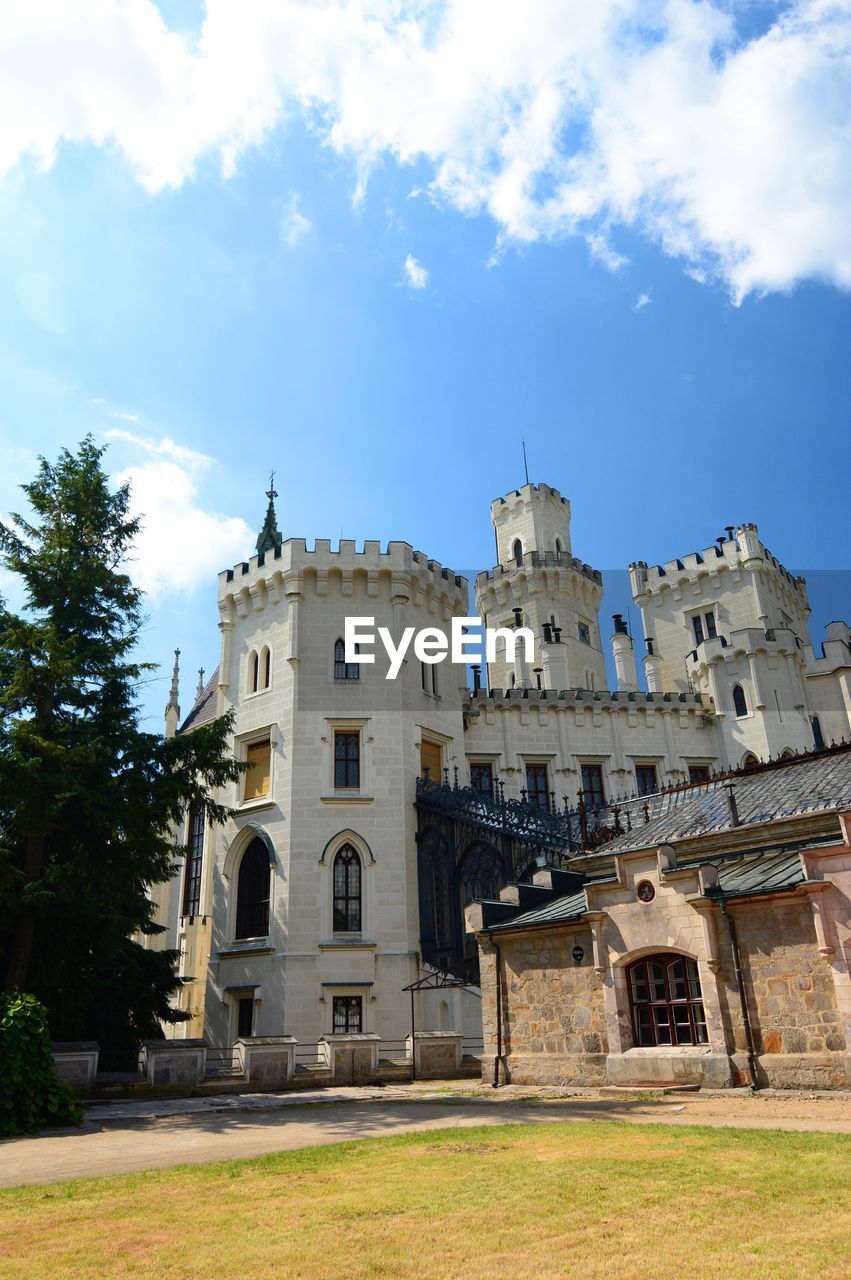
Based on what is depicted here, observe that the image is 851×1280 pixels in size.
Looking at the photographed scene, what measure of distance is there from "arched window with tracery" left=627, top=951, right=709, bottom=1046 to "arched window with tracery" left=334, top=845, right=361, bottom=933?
11579mm

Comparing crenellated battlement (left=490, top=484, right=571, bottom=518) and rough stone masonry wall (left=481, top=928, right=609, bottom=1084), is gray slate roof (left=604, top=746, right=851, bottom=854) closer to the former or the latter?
rough stone masonry wall (left=481, top=928, right=609, bottom=1084)

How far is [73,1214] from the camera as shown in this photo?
7.11 m

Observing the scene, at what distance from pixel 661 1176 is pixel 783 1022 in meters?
6.70

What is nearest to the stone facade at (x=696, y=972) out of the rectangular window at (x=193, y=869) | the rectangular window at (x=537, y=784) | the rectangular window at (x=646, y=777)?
the rectangular window at (x=537, y=784)

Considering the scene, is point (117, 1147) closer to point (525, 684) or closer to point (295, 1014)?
point (295, 1014)

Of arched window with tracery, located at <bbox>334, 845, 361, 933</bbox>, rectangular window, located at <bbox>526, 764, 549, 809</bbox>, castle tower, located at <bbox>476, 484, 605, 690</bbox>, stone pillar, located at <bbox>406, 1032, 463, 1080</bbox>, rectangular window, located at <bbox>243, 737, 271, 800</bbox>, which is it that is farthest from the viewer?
castle tower, located at <bbox>476, 484, 605, 690</bbox>

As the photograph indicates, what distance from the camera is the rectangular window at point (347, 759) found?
2738 cm

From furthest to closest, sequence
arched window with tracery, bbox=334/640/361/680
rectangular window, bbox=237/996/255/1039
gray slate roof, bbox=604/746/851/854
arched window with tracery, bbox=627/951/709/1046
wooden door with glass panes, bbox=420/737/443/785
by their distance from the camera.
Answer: wooden door with glass panes, bbox=420/737/443/785, arched window with tracery, bbox=334/640/361/680, rectangular window, bbox=237/996/255/1039, gray slate roof, bbox=604/746/851/854, arched window with tracery, bbox=627/951/709/1046

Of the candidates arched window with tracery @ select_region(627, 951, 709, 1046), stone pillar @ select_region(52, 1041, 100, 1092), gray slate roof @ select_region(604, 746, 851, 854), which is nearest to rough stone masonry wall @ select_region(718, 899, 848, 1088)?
arched window with tracery @ select_region(627, 951, 709, 1046)

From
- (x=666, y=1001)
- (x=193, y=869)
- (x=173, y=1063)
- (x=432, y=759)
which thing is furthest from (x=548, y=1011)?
(x=193, y=869)

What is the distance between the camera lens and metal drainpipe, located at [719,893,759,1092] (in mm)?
13266

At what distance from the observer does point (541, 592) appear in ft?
146

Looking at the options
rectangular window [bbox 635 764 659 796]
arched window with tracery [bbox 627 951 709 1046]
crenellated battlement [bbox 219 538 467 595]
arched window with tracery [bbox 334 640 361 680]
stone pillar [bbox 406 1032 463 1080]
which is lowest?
stone pillar [bbox 406 1032 463 1080]

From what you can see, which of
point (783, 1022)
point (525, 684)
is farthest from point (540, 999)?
point (525, 684)
